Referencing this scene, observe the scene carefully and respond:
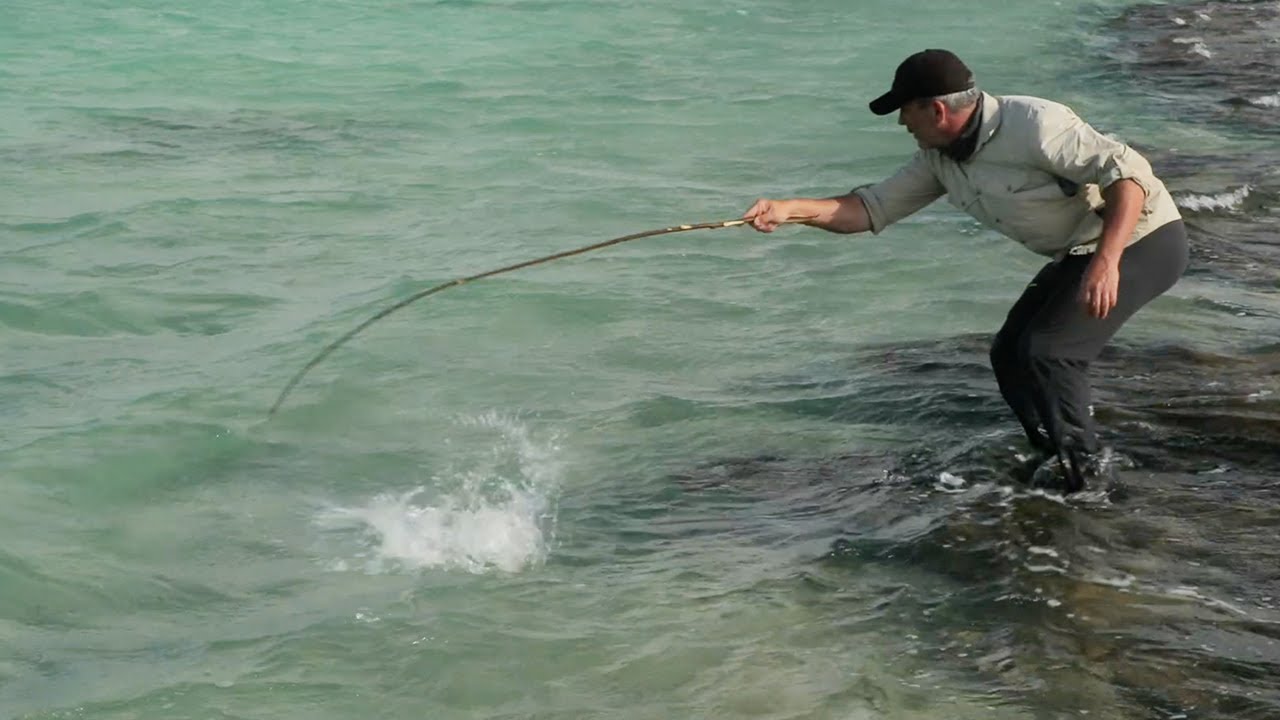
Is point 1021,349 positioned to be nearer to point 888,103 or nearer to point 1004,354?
point 1004,354

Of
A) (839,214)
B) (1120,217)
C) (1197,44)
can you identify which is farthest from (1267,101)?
(1120,217)

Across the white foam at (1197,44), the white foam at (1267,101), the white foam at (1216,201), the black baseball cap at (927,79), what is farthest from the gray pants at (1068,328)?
the white foam at (1197,44)

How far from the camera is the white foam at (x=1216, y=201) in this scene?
10945 mm

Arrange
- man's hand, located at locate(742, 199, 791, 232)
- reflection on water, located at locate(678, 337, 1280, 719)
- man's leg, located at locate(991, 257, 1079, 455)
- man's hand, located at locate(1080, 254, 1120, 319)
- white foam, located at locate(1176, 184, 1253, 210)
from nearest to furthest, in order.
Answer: reflection on water, located at locate(678, 337, 1280, 719) → man's hand, located at locate(1080, 254, 1120, 319) → man's hand, located at locate(742, 199, 791, 232) → man's leg, located at locate(991, 257, 1079, 455) → white foam, located at locate(1176, 184, 1253, 210)

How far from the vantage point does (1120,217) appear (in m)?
5.56

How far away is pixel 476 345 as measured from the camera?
9.31 meters

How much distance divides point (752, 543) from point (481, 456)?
176cm

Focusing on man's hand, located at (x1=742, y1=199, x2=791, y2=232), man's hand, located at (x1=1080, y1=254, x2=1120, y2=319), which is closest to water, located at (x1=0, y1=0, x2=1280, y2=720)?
man's hand, located at (x1=1080, y1=254, x2=1120, y2=319)

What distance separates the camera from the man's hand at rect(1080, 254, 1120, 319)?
18.2 ft

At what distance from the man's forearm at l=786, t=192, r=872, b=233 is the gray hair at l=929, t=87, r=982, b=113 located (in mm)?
573

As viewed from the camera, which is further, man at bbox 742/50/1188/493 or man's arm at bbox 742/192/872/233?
man's arm at bbox 742/192/872/233

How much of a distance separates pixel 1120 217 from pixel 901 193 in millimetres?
868

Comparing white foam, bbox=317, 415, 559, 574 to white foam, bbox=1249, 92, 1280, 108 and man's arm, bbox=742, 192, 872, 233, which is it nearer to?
man's arm, bbox=742, 192, 872, 233

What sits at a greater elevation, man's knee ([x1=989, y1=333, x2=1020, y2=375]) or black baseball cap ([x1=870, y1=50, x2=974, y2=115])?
black baseball cap ([x1=870, y1=50, x2=974, y2=115])
